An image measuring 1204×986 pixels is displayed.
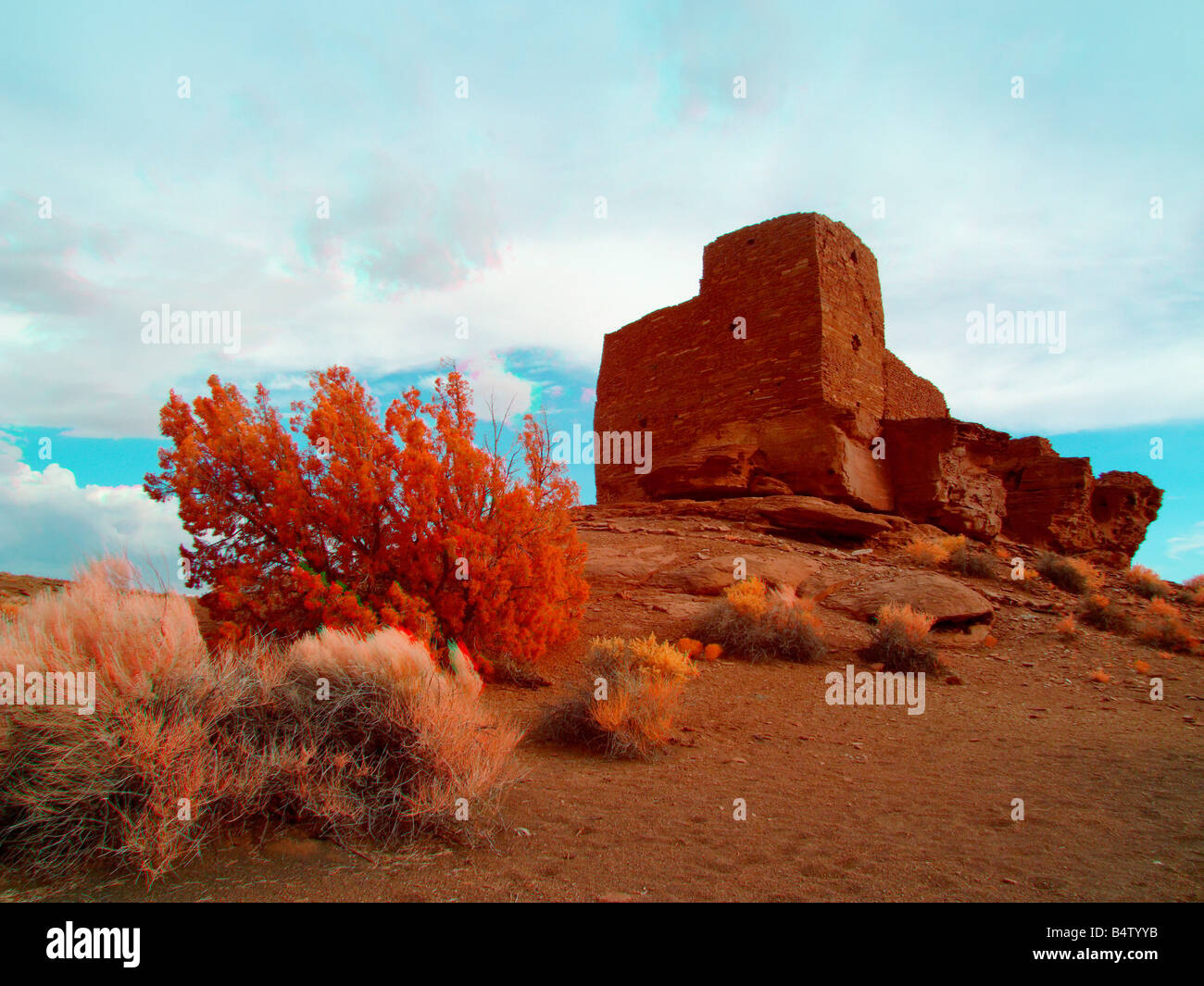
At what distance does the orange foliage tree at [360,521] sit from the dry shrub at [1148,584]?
14.0m

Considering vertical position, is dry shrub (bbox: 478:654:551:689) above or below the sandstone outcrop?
below

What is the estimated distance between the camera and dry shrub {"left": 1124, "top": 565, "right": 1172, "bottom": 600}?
13.5m

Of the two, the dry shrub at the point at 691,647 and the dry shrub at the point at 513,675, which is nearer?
the dry shrub at the point at 513,675

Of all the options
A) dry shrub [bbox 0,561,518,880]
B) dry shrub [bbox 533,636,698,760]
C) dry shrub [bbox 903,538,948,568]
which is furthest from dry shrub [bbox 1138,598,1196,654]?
dry shrub [bbox 0,561,518,880]

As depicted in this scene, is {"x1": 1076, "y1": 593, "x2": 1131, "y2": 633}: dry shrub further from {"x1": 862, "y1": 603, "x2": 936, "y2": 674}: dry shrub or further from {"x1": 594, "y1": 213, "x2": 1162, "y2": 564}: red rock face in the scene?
{"x1": 594, "y1": 213, "x2": 1162, "y2": 564}: red rock face

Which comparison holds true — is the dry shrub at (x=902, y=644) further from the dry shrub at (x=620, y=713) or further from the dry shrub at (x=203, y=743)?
the dry shrub at (x=203, y=743)

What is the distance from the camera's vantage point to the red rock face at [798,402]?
14.3 meters

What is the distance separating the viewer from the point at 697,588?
982cm

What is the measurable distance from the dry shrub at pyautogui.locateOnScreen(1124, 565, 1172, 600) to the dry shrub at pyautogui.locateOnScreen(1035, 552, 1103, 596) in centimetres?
102

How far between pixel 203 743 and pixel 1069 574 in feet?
50.8

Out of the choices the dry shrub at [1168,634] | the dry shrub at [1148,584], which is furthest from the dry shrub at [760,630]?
the dry shrub at [1148,584]
